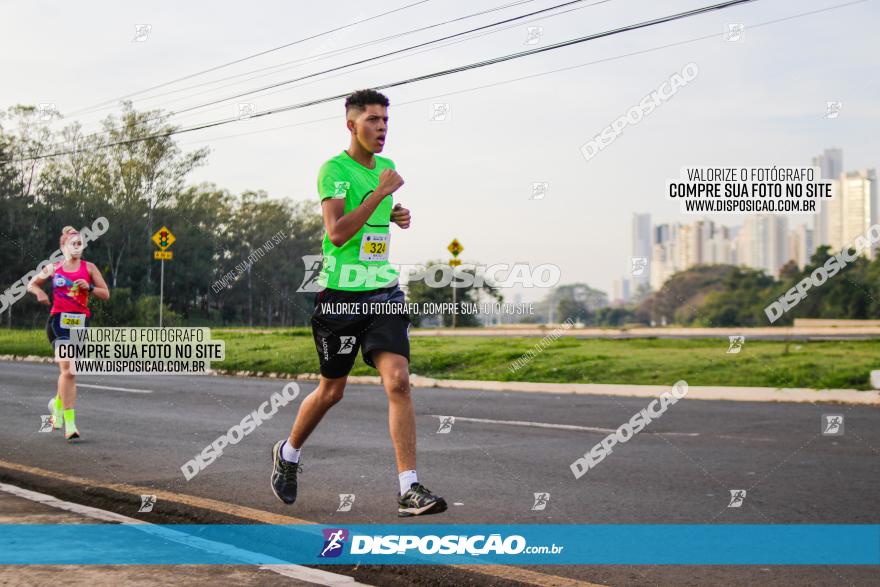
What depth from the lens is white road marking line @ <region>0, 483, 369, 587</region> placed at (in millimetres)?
4193

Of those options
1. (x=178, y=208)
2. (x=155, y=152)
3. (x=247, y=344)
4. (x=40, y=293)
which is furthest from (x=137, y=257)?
(x=40, y=293)

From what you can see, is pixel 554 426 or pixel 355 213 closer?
pixel 355 213

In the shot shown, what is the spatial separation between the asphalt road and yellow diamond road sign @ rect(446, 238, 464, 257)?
1447cm

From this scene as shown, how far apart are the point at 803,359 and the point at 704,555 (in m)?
14.5

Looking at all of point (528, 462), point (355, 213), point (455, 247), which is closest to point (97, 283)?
point (528, 462)

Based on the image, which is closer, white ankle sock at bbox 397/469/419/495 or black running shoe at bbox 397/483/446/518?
black running shoe at bbox 397/483/446/518

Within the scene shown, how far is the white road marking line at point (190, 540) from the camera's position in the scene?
4193mm

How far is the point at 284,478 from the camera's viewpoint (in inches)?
212

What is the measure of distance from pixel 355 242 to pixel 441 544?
1.59 meters

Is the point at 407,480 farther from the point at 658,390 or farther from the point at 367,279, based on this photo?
the point at 658,390

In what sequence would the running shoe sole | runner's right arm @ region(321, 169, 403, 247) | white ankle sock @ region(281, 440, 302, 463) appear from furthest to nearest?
1. white ankle sock @ region(281, 440, 302, 463)
2. runner's right arm @ region(321, 169, 403, 247)
3. the running shoe sole

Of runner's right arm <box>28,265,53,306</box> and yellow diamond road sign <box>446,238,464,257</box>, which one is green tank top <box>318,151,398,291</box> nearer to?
runner's right arm <box>28,265,53,306</box>

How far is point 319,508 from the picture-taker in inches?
223

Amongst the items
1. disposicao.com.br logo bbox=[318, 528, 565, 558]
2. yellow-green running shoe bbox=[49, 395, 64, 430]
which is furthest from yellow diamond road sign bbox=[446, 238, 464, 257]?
disposicao.com.br logo bbox=[318, 528, 565, 558]
